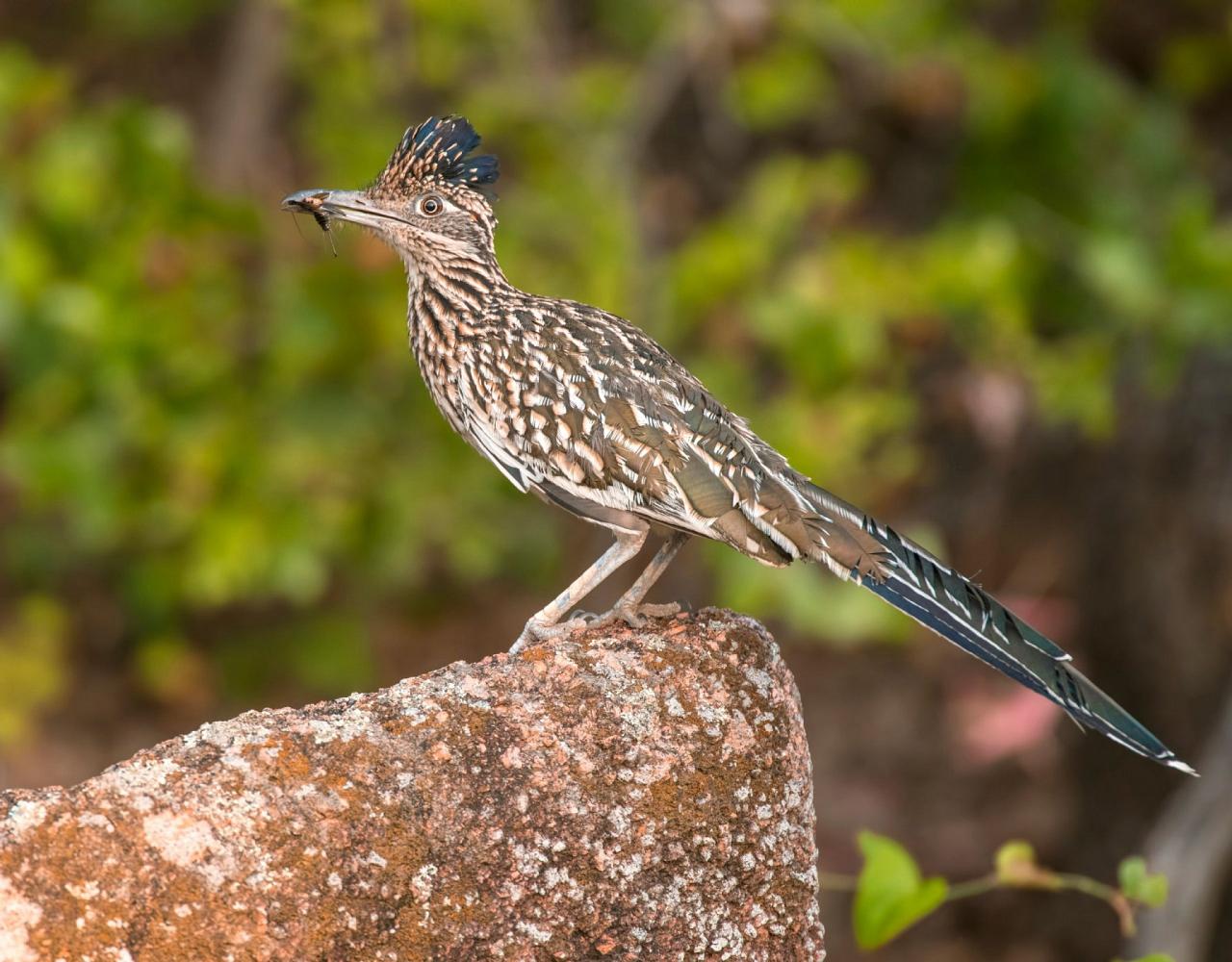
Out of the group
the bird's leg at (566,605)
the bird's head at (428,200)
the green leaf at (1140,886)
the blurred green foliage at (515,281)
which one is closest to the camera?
the green leaf at (1140,886)

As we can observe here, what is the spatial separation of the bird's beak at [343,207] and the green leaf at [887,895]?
2.18 m

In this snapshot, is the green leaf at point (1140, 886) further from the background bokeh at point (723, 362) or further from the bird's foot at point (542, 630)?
the background bokeh at point (723, 362)

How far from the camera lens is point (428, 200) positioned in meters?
4.88

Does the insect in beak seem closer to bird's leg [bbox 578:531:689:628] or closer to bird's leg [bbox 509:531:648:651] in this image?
bird's leg [bbox 509:531:648:651]

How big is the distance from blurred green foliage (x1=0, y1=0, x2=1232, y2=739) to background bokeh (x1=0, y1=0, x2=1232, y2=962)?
3 cm

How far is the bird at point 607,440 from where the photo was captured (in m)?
4.20

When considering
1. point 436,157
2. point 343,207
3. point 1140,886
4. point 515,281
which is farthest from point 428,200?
point 515,281

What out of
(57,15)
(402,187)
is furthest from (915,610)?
(57,15)

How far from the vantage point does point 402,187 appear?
489 centimetres

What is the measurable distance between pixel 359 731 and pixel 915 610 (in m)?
1.45

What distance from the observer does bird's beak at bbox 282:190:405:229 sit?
182 inches

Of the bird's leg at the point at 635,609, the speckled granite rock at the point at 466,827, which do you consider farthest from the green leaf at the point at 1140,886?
the bird's leg at the point at 635,609

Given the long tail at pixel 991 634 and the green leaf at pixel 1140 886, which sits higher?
the long tail at pixel 991 634

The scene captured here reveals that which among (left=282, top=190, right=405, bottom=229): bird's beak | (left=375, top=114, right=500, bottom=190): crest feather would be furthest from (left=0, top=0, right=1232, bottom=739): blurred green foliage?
(left=282, top=190, right=405, bottom=229): bird's beak
